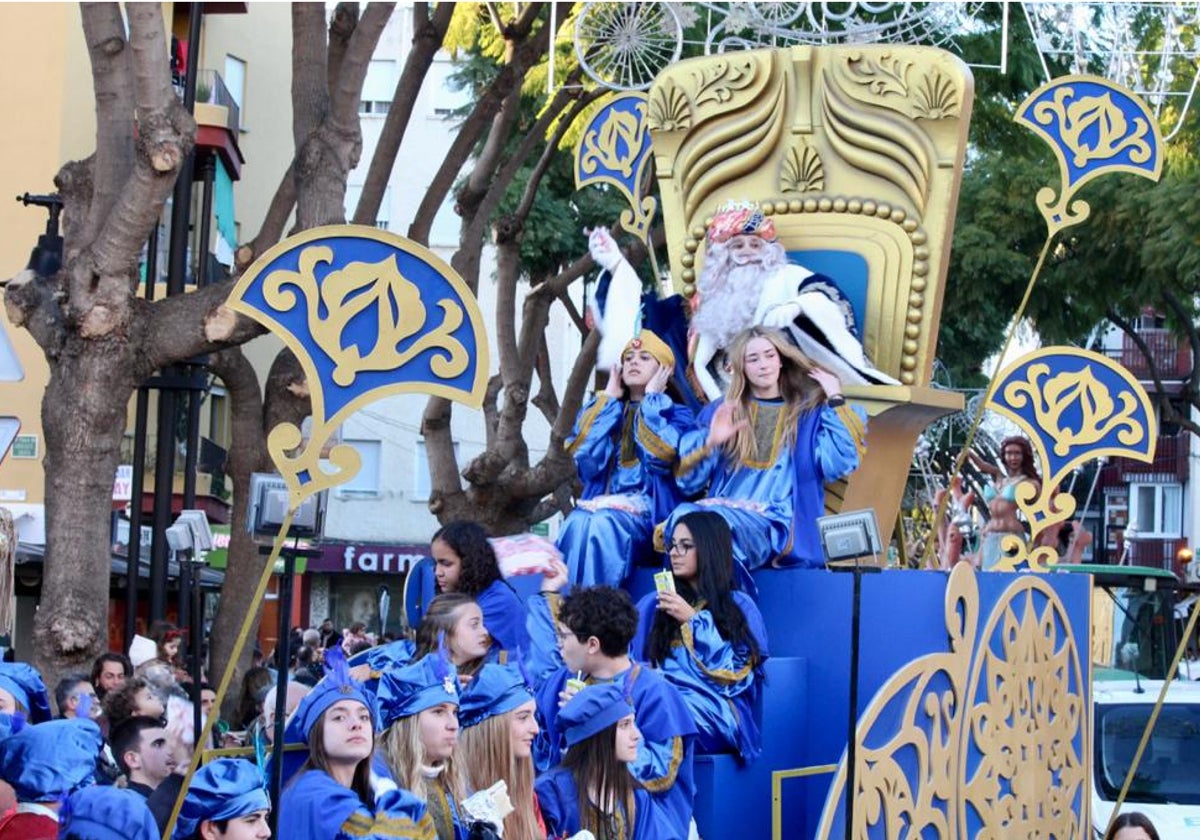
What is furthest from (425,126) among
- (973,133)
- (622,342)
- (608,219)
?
(622,342)

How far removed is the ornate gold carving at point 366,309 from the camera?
619 centimetres

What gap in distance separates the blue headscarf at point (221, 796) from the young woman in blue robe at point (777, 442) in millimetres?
3845

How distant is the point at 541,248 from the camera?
835 inches

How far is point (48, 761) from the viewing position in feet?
16.4

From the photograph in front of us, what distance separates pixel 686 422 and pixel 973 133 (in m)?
10.7

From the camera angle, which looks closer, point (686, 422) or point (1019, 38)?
point (686, 422)

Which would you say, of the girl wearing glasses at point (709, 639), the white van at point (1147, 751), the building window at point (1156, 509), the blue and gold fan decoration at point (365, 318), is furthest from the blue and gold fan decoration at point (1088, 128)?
the building window at point (1156, 509)

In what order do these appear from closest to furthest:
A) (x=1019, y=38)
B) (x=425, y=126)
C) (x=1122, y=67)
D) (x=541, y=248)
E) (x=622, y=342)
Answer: (x=622, y=342), (x=1122, y=67), (x=1019, y=38), (x=541, y=248), (x=425, y=126)

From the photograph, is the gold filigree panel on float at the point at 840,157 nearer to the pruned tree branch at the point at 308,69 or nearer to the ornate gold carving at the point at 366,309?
the pruned tree branch at the point at 308,69

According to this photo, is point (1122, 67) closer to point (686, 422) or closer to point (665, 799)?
point (686, 422)

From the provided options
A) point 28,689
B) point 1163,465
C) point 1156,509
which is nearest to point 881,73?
point 28,689

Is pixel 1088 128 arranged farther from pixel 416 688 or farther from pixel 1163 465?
pixel 1163 465

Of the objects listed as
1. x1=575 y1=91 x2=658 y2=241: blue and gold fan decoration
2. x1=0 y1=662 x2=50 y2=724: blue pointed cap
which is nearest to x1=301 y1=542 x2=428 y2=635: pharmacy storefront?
x1=575 y1=91 x2=658 y2=241: blue and gold fan decoration

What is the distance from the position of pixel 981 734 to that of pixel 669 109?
3797 millimetres
